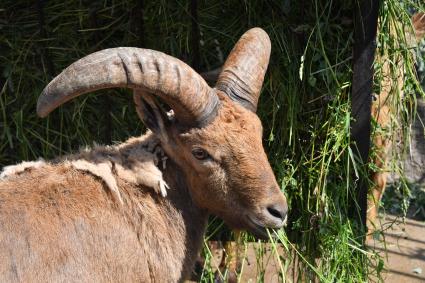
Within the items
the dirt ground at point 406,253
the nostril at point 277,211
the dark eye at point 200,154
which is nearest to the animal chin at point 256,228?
the nostril at point 277,211

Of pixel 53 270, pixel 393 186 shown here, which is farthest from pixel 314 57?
pixel 393 186

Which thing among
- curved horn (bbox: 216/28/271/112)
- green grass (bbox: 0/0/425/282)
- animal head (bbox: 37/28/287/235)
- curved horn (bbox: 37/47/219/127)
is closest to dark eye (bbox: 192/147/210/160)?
animal head (bbox: 37/28/287/235)

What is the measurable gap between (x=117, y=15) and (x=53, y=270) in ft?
8.18

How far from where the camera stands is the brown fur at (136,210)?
12.9 ft

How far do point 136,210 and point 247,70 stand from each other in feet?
4.09

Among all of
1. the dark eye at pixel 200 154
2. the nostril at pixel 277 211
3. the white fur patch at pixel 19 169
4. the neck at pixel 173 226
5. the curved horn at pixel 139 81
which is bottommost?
the neck at pixel 173 226

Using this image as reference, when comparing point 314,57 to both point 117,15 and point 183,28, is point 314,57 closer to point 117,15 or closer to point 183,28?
point 183,28

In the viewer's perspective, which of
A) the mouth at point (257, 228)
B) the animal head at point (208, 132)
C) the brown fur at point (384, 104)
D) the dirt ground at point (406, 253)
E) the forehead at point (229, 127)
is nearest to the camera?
the animal head at point (208, 132)

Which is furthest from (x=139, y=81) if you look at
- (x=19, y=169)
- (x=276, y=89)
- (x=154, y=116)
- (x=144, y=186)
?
(x=276, y=89)

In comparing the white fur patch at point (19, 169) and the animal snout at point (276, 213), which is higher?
the white fur patch at point (19, 169)

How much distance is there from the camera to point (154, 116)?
14.3ft

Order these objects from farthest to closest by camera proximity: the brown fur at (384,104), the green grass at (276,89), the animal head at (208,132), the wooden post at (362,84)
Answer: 1. the brown fur at (384,104)
2. the green grass at (276,89)
3. the wooden post at (362,84)
4. the animal head at (208,132)

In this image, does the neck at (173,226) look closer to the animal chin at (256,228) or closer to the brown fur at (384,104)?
the animal chin at (256,228)

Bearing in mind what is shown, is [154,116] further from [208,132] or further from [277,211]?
[277,211]
